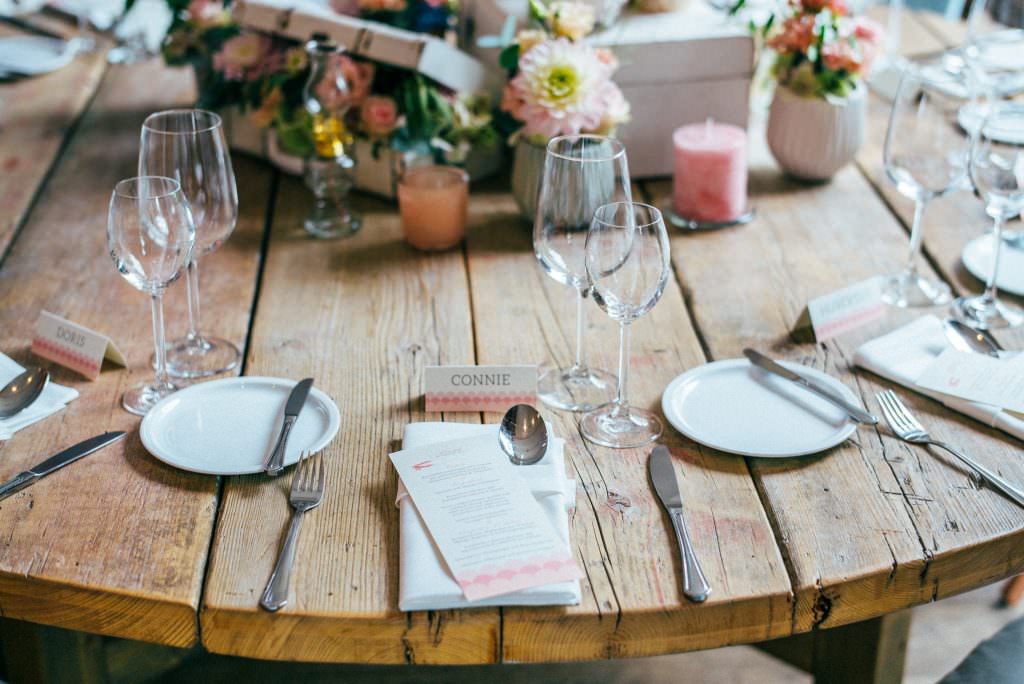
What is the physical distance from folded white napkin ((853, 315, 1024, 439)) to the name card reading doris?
39 cm

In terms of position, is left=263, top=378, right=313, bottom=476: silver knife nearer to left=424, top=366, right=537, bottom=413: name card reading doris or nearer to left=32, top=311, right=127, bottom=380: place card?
left=424, top=366, right=537, bottom=413: name card reading doris

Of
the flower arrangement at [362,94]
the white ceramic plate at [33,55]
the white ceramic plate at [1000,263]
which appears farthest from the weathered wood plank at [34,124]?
the white ceramic plate at [1000,263]

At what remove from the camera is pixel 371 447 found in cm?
115

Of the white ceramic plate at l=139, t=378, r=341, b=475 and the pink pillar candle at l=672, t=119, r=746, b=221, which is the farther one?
the pink pillar candle at l=672, t=119, r=746, b=221

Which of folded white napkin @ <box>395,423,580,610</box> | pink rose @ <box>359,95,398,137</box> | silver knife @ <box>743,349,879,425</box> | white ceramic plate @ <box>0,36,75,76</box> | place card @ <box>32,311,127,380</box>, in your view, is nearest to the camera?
folded white napkin @ <box>395,423,580,610</box>

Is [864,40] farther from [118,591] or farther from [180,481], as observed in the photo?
[118,591]

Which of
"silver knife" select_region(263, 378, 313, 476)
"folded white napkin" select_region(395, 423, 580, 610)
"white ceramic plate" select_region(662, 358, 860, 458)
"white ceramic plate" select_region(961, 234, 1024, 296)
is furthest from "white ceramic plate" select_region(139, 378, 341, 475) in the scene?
"white ceramic plate" select_region(961, 234, 1024, 296)

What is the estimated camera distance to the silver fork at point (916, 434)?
106cm

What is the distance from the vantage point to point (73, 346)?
4.22 feet

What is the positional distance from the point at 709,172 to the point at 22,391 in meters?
0.97

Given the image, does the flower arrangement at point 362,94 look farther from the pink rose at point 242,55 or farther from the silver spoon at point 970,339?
the silver spoon at point 970,339

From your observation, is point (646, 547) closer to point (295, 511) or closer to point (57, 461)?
point (295, 511)

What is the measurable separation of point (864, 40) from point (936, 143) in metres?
0.33

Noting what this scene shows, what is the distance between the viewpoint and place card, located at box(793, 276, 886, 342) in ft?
4.40
